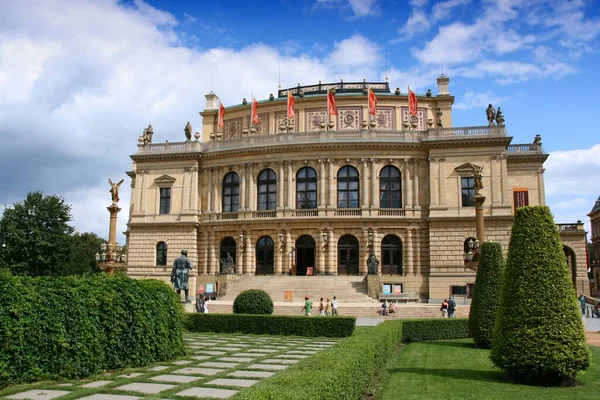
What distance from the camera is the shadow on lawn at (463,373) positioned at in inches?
552

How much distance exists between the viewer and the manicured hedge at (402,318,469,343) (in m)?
23.5

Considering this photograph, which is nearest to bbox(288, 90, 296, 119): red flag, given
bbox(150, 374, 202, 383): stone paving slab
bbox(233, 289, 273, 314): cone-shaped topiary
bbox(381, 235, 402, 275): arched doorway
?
bbox(381, 235, 402, 275): arched doorway

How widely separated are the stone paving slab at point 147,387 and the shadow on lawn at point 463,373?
21.7ft

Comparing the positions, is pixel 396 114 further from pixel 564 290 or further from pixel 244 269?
pixel 564 290

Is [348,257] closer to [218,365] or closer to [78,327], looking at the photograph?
[218,365]

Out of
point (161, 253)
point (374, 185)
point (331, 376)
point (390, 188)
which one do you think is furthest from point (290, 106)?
point (331, 376)

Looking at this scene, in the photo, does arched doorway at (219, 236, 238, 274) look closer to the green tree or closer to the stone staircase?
the stone staircase

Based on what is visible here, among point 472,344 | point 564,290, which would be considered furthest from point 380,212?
point 564,290

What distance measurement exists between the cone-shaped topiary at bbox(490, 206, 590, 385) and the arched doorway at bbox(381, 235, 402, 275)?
32.8 meters

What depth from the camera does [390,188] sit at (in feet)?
158

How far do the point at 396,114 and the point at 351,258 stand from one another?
15471mm

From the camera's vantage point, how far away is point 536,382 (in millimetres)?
13242

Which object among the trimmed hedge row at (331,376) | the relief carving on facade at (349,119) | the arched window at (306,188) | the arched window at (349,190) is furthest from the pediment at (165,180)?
the trimmed hedge row at (331,376)

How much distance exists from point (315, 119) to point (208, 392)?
147ft
